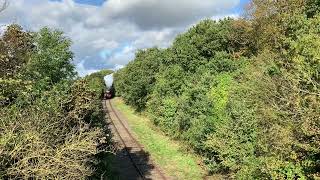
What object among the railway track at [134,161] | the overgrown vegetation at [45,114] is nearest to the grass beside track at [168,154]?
Result: the railway track at [134,161]

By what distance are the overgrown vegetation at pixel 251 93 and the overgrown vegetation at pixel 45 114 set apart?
577 cm

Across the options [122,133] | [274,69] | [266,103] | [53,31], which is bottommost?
[122,133]

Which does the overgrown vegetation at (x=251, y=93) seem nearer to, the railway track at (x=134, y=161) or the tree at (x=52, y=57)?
the railway track at (x=134, y=161)

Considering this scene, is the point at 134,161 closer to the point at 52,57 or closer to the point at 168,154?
the point at 168,154

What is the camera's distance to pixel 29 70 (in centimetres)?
1852

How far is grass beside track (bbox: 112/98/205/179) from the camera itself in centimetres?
2511

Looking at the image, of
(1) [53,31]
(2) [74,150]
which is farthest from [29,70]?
(2) [74,150]

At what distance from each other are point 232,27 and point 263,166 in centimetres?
2157

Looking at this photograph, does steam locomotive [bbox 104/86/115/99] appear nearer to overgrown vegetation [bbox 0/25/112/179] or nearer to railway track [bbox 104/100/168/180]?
railway track [bbox 104/100/168/180]

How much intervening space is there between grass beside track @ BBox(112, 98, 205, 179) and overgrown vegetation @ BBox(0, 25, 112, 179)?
445 centimetres

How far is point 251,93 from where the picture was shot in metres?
20.4

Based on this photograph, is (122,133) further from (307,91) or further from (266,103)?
(307,91)

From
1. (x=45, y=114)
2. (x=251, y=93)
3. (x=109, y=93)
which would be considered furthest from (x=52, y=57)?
(x=109, y=93)

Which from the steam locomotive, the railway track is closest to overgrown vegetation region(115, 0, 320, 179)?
the railway track
